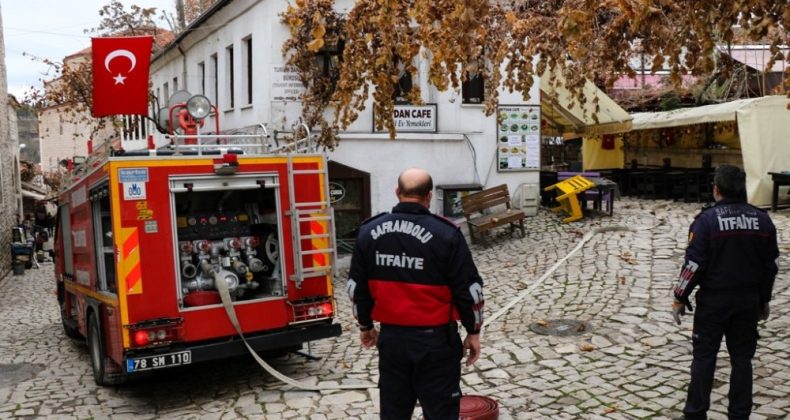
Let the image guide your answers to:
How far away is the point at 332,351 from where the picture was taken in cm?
909

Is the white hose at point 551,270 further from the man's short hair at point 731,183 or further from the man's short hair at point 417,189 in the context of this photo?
the man's short hair at point 417,189

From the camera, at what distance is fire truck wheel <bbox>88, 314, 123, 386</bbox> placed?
25.8 ft

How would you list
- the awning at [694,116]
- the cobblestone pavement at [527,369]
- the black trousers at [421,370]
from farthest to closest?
the awning at [694,116] < the cobblestone pavement at [527,369] < the black trousers at [421,370]

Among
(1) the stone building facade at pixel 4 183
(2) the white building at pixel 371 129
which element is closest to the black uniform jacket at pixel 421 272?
(2) the white building at pixel 371 129

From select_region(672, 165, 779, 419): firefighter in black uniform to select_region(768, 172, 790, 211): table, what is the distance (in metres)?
11.4

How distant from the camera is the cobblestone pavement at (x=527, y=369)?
670 centimetres

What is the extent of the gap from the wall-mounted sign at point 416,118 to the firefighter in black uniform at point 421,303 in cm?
1201

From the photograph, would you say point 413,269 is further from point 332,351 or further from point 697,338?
point 332,351

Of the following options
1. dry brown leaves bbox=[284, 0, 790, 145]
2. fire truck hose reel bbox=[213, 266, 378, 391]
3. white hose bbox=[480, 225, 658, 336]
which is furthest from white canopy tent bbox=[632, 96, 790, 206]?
fire truck hose reel bbox=[213, 266, 378, 391]

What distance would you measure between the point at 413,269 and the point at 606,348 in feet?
14.7

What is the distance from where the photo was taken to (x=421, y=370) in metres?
4.44

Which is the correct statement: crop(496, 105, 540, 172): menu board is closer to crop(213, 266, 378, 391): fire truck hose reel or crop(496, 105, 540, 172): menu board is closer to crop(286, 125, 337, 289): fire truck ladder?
crop(286, 125, 337, 289): fire truck ladder

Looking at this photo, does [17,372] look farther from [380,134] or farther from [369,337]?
[380,134]

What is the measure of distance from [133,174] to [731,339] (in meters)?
5.27
